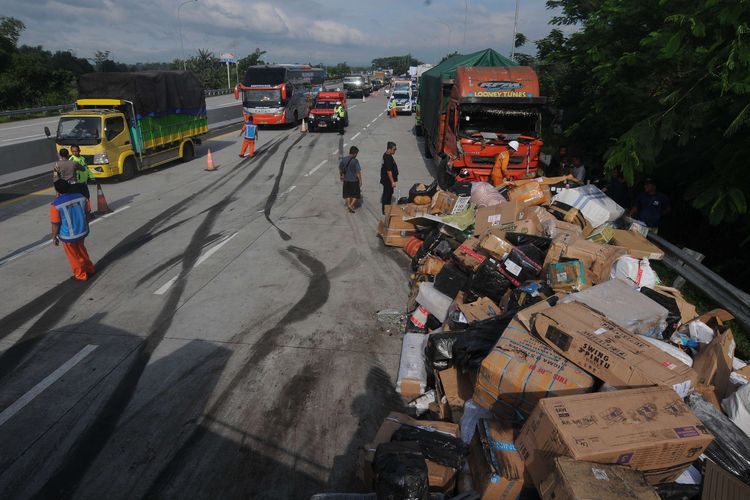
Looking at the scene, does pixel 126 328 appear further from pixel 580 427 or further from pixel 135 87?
pixel 135 87

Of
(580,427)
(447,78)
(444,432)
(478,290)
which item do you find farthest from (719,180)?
(447,78)

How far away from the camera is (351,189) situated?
11609mm

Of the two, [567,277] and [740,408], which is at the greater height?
[567,277]

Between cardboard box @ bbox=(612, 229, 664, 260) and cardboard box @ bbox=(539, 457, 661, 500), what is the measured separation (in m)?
4.70

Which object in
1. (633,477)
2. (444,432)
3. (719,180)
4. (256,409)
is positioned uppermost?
(719,180)

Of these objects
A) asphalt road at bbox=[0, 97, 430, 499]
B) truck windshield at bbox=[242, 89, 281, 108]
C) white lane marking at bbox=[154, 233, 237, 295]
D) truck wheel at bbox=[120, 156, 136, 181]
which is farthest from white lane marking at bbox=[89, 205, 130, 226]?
truck windshield at bbox=[242, 89, 281, 108]

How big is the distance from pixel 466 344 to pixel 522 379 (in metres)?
0.93

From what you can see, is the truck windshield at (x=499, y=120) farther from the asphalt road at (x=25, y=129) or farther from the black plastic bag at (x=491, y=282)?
the asphalt road at (x=25, y=129)

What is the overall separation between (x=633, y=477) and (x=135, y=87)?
15.8 m

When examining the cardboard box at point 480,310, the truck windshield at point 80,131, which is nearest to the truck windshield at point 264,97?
the truck windshield at point 80,131

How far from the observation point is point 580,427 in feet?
10.5

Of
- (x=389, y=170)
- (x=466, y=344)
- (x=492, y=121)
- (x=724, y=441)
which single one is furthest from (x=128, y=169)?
(x=724, y=441)

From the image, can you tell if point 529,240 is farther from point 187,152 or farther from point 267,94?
point 267,94

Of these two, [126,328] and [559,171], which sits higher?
[559,171]
